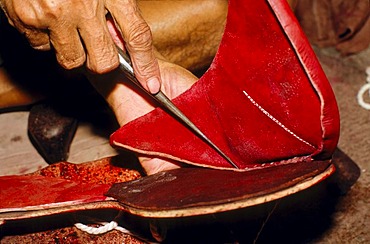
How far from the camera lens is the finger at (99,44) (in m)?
1.51

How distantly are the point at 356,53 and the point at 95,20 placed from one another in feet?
5.97

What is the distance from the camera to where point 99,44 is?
1.54 meters

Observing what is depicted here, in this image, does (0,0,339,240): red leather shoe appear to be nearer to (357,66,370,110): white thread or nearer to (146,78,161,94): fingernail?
(146,78,161,94): fingernail

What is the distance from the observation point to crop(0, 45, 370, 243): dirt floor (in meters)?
A: 1.75

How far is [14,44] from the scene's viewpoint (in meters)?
2.36

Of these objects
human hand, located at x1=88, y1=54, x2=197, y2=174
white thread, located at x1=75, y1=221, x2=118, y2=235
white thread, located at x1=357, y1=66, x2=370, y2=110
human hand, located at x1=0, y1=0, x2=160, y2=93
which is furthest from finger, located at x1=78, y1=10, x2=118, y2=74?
white thread, located at x1=357, y1=66, x2=370, y2=110

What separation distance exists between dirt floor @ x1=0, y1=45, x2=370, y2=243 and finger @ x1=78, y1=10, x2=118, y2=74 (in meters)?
0.51

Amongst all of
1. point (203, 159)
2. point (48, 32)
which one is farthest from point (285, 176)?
point (48, 32)

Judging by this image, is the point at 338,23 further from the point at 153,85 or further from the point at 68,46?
the point at 68,46

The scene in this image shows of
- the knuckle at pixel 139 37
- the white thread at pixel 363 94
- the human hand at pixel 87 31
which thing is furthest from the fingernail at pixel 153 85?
the white thread at pixel 363 94

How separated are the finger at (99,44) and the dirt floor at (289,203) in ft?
1.66

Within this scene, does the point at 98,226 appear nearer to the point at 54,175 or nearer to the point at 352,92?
the point at 54,175

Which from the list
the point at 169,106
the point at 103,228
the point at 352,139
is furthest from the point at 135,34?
the point at 352,139

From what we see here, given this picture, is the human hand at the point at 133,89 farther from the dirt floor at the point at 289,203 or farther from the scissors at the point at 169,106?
the dirt floor at the point at 289,203
